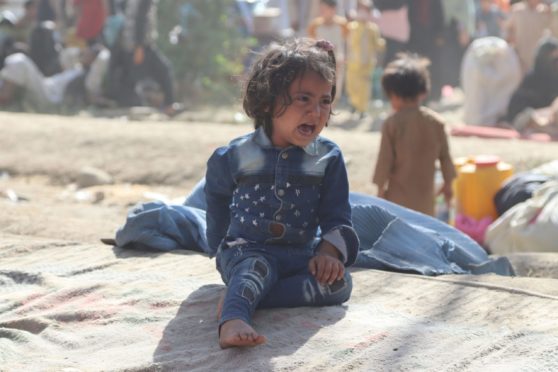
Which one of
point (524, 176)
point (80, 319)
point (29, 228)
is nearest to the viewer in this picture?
point (80, 319)

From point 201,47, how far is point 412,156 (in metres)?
10.6

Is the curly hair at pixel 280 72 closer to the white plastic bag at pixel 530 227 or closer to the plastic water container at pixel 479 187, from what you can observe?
the white plastic bag at pixel 530 227

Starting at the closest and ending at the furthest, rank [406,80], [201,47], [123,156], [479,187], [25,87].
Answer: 1. [406,80]
2. [479,187]
3. [123,156]
4. [25,87]
5. [201,47]

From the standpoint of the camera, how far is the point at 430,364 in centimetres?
A: 305

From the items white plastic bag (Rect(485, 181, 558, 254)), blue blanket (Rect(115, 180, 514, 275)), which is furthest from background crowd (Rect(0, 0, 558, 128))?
blue blanket (Rect(115, 180, 514, 275))

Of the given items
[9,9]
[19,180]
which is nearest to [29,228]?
[19,180]

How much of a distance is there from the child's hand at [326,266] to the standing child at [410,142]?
2.53 m

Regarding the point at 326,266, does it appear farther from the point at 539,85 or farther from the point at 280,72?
the point at 539,85

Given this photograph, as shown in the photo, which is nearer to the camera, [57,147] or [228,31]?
[57,147]

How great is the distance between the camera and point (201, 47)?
16328 mm

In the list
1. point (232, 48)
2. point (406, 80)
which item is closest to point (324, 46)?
point (406, 80)

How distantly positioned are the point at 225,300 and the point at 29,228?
2387 millimetres

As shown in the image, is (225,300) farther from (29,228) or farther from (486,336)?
(29,228)

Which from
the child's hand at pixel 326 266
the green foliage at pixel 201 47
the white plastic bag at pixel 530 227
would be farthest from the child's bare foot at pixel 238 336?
the green foliage at pixel 201 47
